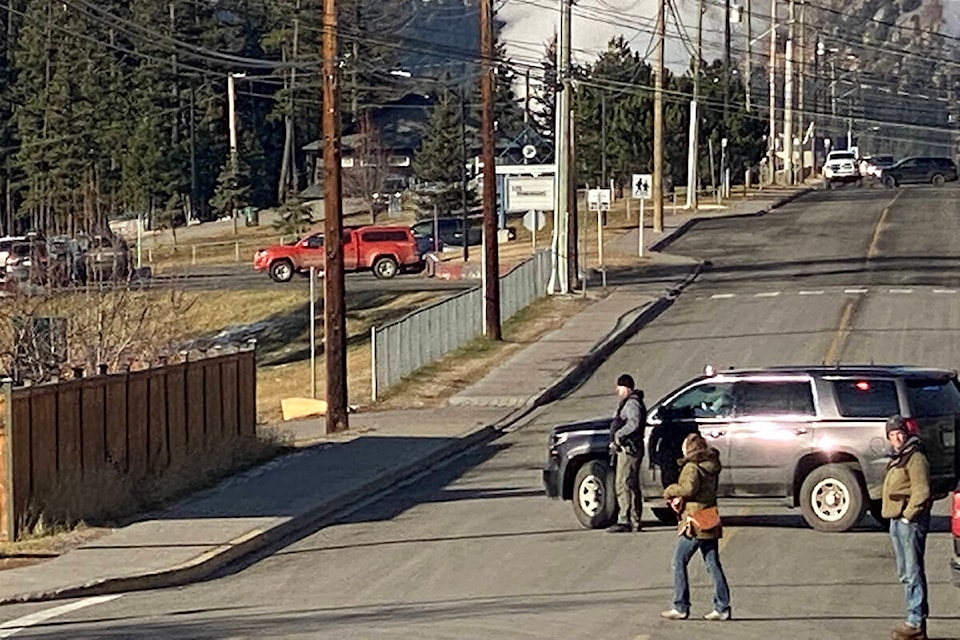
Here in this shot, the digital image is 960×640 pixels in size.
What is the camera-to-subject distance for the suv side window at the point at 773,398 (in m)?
20.3

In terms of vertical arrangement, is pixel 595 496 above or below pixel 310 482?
above

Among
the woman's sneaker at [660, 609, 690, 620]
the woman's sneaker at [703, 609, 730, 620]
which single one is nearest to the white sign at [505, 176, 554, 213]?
the woman's sneaker at [660, 609, 690, 620]

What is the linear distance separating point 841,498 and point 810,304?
28.4 metres

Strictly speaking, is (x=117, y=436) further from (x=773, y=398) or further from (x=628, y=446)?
(x=773, y=398)

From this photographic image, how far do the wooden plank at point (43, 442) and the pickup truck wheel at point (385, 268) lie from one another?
43521 mm

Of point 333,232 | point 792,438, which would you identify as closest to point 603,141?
point 333,232

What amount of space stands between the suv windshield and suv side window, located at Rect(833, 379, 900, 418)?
189 millimetres

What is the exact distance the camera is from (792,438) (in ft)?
65.8

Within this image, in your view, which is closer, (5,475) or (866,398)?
(866,398)

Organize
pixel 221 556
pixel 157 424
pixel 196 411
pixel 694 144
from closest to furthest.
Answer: pixel 221 556 → pixel 157 424 → pixel 196 411 → pixel 694 144

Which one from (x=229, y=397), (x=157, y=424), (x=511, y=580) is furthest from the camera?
(x=229, y=397)

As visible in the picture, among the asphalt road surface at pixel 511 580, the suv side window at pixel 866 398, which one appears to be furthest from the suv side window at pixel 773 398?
the asphalt road surface at pixel 511 580

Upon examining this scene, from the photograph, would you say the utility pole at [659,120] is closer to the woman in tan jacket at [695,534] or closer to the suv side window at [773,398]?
the suv side window at [773,398]

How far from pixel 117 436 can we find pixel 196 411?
3156 millimetres
